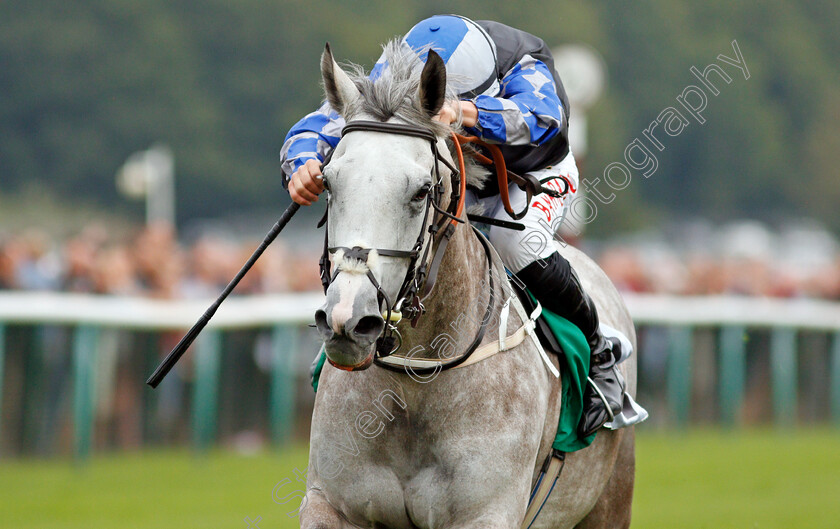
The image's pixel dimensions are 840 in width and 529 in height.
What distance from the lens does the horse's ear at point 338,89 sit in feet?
12.8

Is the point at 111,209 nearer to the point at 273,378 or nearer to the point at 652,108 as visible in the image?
the point at 652,108

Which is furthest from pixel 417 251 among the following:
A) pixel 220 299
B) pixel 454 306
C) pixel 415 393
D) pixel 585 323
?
pixel 585 323

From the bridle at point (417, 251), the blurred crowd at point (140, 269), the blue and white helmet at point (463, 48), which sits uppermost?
the blue and white helmet at point (463, 48)

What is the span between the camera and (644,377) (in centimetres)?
1424

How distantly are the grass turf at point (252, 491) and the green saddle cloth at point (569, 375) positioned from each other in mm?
2900

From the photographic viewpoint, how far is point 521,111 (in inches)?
165

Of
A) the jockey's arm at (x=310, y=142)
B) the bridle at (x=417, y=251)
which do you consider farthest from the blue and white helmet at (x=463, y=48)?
the bridle at (x=417, y=251)

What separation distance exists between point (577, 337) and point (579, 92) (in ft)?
24.7

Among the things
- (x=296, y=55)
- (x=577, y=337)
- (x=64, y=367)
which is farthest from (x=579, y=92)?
(x=296, y=55)

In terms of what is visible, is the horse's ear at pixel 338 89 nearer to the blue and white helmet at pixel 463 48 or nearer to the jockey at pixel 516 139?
the jockey at pixel 516 139

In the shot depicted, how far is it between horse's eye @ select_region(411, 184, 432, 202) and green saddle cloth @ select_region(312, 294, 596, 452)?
112cm

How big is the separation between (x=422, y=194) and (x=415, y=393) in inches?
29.2

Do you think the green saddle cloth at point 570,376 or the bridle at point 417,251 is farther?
the green saddle cloth at point 570,376

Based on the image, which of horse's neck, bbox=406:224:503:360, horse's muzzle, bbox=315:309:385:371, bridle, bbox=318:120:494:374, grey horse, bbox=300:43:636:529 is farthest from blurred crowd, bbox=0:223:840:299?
horse's muzzle, bbox=315:309:385:371
